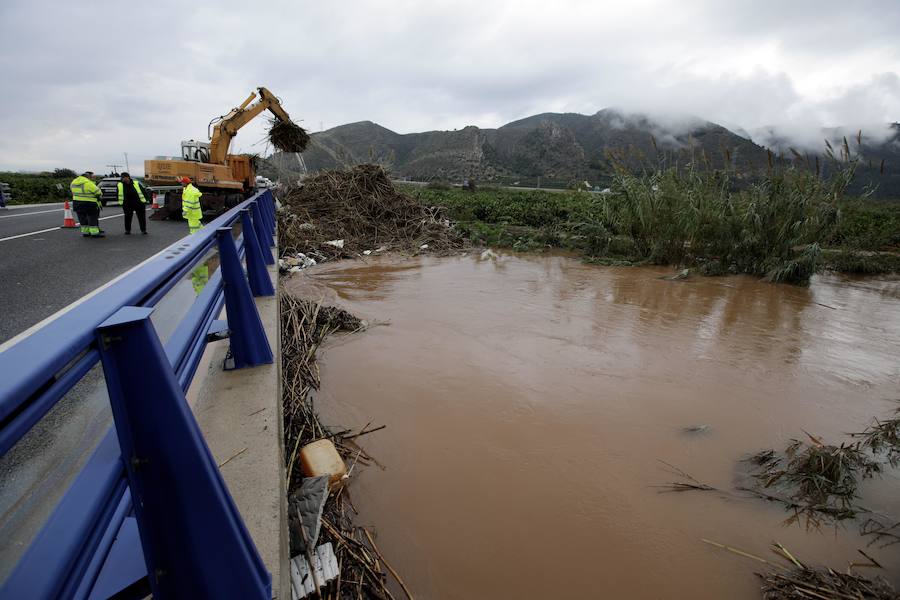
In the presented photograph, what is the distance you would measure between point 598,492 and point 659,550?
46 cm

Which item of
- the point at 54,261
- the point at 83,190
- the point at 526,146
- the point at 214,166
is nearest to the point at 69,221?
the point at 83,190

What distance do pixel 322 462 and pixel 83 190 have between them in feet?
30.7

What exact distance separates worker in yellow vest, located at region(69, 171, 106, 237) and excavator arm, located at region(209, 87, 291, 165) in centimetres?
542

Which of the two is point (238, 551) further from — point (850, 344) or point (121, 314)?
point (850, 344)

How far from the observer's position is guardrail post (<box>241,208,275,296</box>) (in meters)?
4.23

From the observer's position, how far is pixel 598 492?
9.40 ft

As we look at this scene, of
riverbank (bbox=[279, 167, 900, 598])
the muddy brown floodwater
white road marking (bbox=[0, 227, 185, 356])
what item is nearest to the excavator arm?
riverbank (bbox=[279, 167, 900, 598])

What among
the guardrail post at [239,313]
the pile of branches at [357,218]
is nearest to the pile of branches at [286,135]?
the pile of branches at [357,218]

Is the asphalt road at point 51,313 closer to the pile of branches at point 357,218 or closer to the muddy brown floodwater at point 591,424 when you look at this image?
the muddy brown floodwater at point 591,424

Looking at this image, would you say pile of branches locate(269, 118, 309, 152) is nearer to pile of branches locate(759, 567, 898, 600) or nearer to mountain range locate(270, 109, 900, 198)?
pile of branches locate(759, 567, 898, 600)

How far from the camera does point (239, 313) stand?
117 inches

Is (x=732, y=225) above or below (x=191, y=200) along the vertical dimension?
below

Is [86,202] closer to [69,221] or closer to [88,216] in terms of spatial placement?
[88,216]

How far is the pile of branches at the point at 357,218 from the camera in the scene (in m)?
12.0
